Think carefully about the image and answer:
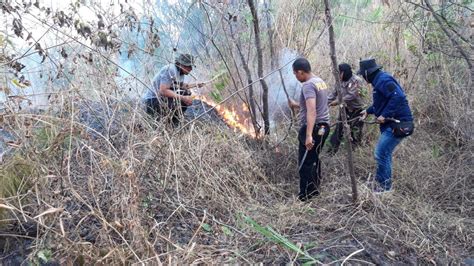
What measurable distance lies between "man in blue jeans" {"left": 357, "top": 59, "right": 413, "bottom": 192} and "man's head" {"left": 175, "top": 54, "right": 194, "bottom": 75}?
7.01 ft

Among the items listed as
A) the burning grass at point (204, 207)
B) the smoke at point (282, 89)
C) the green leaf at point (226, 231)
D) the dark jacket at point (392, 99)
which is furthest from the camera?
the smoke at point (282, 89)

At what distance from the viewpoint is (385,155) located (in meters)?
4.68

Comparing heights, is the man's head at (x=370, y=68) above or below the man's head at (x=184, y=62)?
below

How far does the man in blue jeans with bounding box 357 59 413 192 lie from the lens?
4539 mm

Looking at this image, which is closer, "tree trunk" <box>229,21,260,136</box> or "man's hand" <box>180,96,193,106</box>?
"man's hand" <box>180,96,193,106</box>

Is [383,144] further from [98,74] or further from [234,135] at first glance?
[98,74]

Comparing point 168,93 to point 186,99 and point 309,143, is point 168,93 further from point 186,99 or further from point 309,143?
point 309,143

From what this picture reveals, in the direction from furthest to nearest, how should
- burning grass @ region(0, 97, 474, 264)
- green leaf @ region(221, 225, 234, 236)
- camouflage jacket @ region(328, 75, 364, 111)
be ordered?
camouflage jacket @ region(328, 75, 364, 111) < green leaf @ region(221, 225, 234, 236) < burning grass @ region(0, 97, 474, 264)

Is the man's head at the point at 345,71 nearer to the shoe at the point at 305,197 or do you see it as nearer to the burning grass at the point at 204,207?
the burning grass at the point at 204,207

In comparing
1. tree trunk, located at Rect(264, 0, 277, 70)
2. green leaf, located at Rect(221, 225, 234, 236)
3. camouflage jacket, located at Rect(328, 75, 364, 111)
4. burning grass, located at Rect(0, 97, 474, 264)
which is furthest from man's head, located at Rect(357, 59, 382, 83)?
green leaf, located at Rect(221, 225, 234, 236)

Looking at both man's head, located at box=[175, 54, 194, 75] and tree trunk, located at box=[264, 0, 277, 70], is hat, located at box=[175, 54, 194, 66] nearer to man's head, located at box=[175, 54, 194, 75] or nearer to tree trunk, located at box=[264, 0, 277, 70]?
man's head, located at box=[175, 54, 194, 75]

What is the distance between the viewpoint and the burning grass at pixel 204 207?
3.07 metres

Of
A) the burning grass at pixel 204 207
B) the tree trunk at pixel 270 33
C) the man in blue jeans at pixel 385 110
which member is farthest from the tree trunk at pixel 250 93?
the man in blue jeans at pixel 385 110

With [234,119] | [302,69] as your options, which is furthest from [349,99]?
Answer: [302,69]
